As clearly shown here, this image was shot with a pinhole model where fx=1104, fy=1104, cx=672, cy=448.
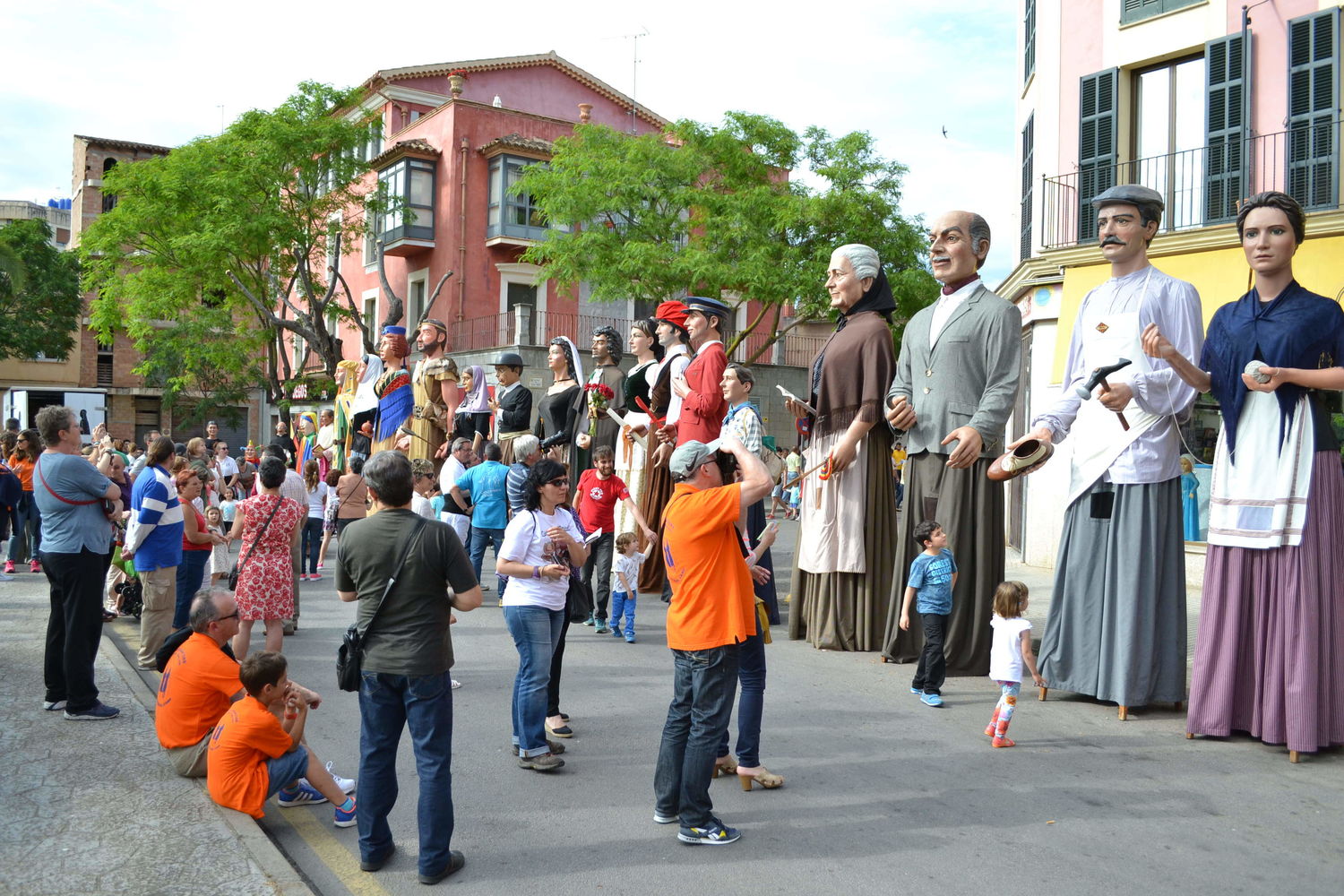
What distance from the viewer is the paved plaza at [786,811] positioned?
4.20 metres

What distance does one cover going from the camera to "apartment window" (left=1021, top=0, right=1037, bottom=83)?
18.6m

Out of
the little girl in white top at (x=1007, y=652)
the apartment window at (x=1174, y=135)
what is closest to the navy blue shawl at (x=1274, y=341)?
the little girl in white top at (x=1007, y=652)

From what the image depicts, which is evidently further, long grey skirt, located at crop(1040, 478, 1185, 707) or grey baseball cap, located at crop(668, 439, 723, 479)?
long grey skirt, located at crop(1040, 478, 1185, 707)

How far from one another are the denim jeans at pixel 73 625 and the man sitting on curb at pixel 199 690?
1.23 meters

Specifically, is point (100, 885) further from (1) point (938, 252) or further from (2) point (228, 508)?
(2) point (228, 508)

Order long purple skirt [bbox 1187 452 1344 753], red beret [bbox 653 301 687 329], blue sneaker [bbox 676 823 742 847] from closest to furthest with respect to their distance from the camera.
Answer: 1. blue sneaker [bbox 676 823 742 847]
2. long purple skirt [bbox 1187 452 1344 753]
3. red beret [bbox 653 301 687 329]

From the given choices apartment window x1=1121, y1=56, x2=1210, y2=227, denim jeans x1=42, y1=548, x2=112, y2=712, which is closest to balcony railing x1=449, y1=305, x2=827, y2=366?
apartment window x1=1121, y1=56, x2=1210, y2=227

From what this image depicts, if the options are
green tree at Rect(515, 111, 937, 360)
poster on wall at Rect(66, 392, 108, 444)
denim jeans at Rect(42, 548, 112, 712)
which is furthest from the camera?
poster on wall at Rect(66, 392, 108, 444)

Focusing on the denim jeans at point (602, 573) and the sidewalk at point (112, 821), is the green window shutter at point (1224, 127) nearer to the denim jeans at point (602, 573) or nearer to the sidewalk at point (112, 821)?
the denim jeans at point (602, 573)

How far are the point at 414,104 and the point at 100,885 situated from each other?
124ft

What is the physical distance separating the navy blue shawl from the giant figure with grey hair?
7.82ft

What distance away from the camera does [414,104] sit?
38.6 meters

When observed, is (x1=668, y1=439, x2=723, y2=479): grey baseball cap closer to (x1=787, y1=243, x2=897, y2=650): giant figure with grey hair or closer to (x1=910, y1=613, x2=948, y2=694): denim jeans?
(x1=910, y1=613, x2=948, y2=694): denim jeans

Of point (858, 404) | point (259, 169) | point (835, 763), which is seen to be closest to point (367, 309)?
point (259, 169)
